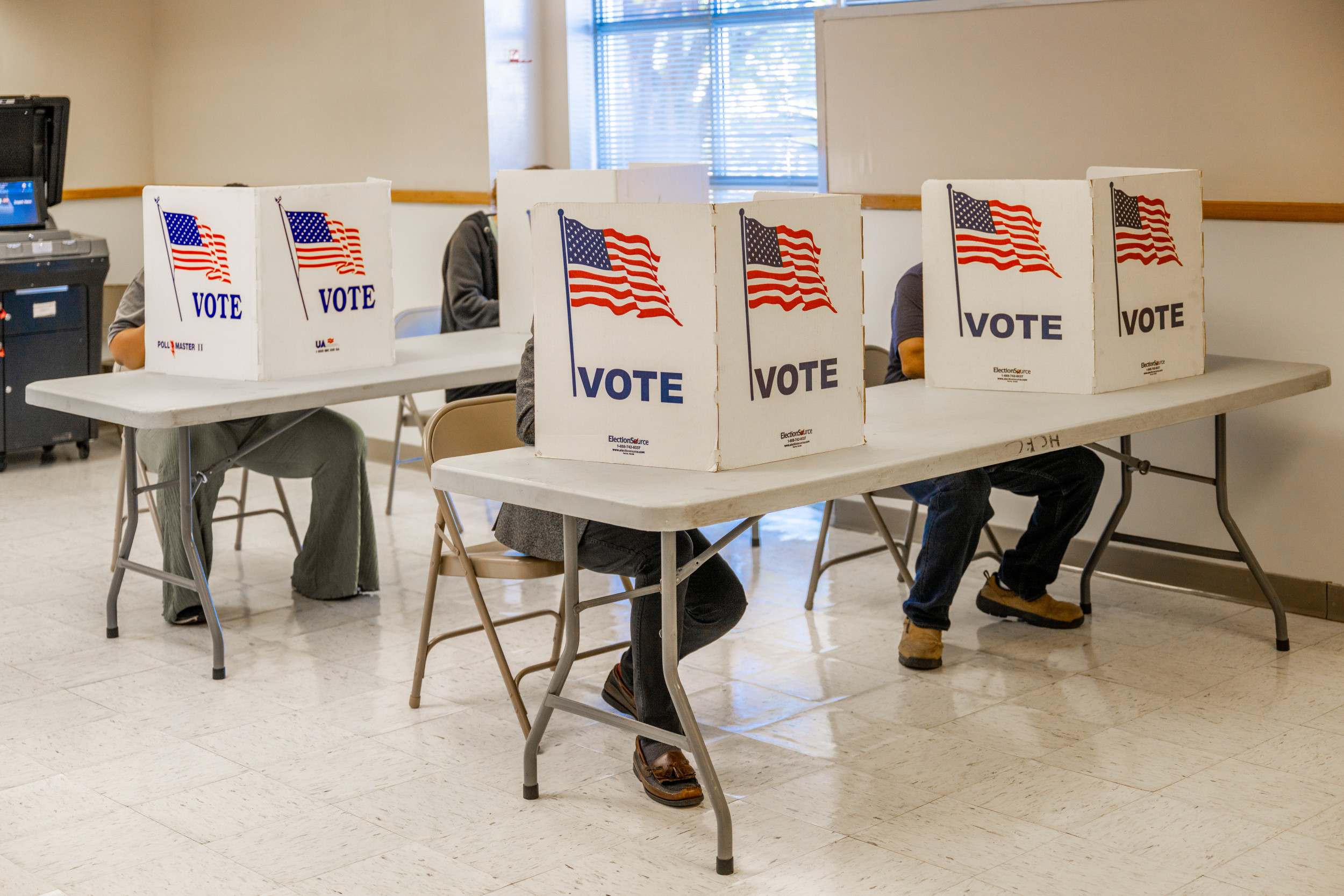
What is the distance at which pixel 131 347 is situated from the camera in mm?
3697

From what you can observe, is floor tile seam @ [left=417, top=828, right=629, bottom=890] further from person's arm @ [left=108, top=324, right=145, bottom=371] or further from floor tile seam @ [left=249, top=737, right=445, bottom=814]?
person's arm @ [left=108, top=324, right=145, bottom=371]

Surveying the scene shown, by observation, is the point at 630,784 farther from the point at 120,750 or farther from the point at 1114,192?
the point at 1114,192

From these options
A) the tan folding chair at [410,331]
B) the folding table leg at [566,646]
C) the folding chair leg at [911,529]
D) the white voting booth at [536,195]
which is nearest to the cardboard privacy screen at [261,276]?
the white voting booth at [536,195]

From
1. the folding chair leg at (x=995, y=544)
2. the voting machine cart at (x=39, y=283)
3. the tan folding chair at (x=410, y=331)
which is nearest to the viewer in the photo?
the folding chair leg at (x=995, y=544)

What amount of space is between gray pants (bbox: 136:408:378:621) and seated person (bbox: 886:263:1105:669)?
5.03 ft

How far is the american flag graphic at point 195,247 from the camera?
3.37m

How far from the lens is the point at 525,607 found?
3.86 m

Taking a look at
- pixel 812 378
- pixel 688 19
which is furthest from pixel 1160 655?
pixel 688 19

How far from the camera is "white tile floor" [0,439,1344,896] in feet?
7.67

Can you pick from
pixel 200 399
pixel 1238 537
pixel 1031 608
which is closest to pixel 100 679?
pixel 200 399

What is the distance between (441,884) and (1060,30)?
9.35 feet

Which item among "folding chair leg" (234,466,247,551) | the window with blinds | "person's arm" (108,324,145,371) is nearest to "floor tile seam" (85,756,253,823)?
"person's arm" (108,324,145,371)

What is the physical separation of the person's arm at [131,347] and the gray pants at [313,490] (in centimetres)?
20

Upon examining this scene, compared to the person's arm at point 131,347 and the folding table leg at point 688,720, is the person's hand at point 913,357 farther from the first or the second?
the person's arm at point 131,347
